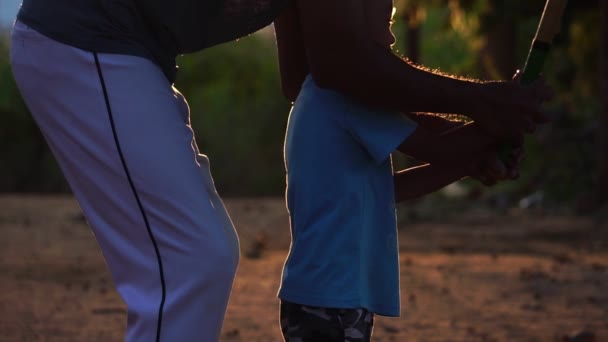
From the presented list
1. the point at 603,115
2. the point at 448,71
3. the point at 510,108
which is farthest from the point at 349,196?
the point at 448,71

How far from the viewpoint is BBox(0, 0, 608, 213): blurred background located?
1377cm

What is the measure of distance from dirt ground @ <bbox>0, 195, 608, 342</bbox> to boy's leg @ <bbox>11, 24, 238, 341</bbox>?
3.28 m

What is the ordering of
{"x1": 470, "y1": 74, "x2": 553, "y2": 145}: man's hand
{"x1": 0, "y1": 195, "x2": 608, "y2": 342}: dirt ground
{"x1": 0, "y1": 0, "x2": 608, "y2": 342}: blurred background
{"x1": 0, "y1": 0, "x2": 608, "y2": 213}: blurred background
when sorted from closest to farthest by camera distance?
1. {"x1": 470, "y1": 74, "x2": 553, "y2": 145}: man's hand
2. {"x1": 0, "y1": 195, "x2": 608, "y2": 342}: dirt ground
3. {"x1": 0, "y1": 0, "x2": 608, "y2": 342}: blurred background
4. {"x1": 0, "y1": 0, "x2": 608, "y2": 213}: blurred background

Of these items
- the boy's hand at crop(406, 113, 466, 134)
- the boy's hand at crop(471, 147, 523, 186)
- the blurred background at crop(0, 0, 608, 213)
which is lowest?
the blurred background at crop(0, 0, 608, 213)

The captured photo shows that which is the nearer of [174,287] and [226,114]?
[174,287]

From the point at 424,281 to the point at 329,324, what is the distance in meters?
5.32

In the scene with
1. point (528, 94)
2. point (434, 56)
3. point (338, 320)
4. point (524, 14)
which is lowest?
point (434, 56)

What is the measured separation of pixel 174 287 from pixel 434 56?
26.1m

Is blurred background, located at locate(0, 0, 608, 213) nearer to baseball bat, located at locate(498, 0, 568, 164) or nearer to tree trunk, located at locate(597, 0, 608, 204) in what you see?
tree trunk, located at locate(597, 0, 608, 204)

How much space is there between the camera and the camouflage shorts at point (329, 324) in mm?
3116

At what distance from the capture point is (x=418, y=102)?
299 centimetres

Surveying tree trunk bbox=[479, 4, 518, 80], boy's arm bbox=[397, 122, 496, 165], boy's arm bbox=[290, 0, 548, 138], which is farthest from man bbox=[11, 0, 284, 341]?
tree trunk bbox=[479, 4, 518, 80]

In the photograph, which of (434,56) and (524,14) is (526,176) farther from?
(434,56)

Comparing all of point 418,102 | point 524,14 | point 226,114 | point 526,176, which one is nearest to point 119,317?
point 418,102
